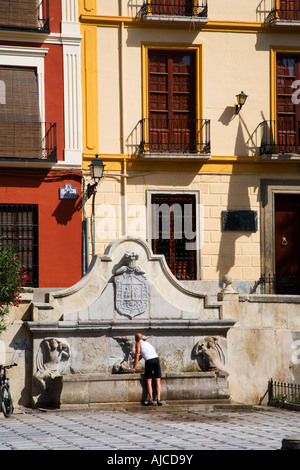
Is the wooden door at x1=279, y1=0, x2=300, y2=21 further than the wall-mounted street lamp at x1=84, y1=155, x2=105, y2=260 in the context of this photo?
Yes

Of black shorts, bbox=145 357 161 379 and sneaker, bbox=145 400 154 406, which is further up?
black shorts, bbox=145 357 161 379

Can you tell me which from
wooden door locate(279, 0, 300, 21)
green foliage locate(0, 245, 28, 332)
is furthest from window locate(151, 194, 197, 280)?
green foliage locate(0, 245, 28, 332)

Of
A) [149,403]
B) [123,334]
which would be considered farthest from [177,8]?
[149,403]

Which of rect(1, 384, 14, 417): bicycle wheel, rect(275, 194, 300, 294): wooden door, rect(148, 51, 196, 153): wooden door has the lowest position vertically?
rect(1, 384, 14, 417): bicycle wheel

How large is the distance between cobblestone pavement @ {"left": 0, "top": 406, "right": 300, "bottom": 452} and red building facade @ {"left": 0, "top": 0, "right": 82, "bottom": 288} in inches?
235

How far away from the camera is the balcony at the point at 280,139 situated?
23.4m

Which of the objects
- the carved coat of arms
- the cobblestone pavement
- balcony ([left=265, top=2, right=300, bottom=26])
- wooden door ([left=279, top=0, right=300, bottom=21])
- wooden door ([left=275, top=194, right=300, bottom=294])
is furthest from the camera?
wooden door ([left=279, top=0, right=300, bottom=21])

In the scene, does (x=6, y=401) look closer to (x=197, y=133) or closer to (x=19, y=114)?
(x=19, y=114)

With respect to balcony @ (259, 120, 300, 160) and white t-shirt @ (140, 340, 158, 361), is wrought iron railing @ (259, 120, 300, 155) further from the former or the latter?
white t-shirt @ (140, 340, 158, 361)

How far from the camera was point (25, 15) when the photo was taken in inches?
884

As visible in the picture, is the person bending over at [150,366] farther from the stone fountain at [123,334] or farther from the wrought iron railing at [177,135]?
the wrought iron railing at [177,135]

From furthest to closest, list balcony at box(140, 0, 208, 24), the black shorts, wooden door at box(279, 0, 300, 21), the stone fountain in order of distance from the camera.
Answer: wooden door at box(279, 0, 300, 21) → balcony at box(140, 0, 208, 24) → the stone fountain → the black shorts

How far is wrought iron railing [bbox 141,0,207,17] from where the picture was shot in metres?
23.3

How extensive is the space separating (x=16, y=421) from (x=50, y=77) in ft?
32.3
